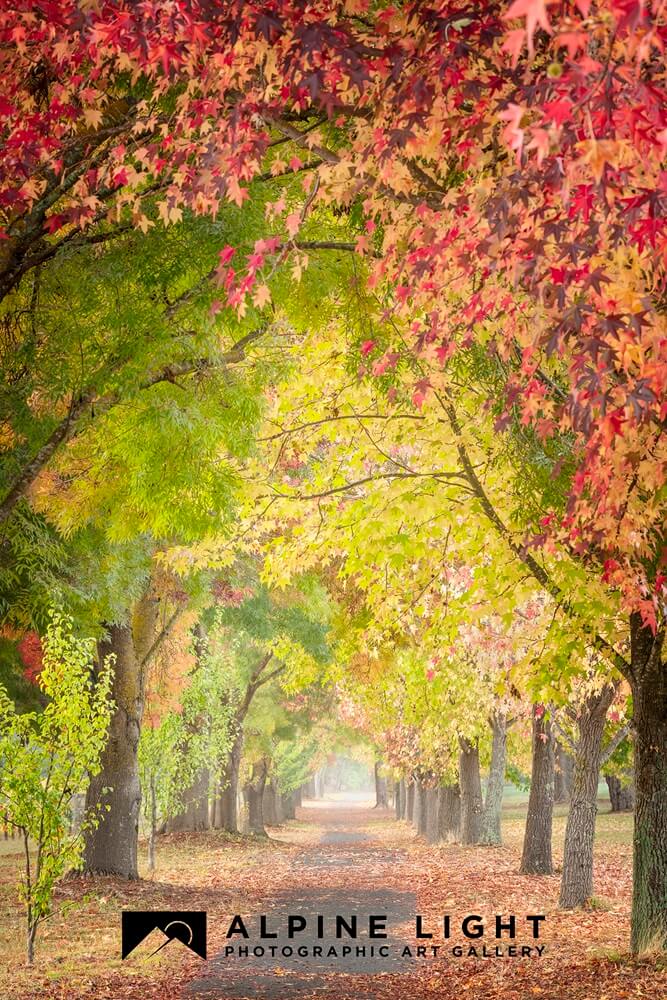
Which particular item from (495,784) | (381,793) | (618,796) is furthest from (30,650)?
(381,793)

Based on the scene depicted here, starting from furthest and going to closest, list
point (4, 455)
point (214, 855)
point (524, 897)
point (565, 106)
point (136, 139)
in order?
point (214, 855) < point (524, 897) < point (4, 455) < point (136, 139) < point (565, 106)

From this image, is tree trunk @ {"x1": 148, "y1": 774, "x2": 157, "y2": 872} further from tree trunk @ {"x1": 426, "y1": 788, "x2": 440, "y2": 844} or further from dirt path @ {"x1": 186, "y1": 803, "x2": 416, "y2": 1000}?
tree trunk @ {"x1": 426, "y1": 788, "x2": 440, "y2": 844}

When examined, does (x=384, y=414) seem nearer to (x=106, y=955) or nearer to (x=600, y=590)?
(x=600, y=590)

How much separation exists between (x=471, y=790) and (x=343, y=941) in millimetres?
14135

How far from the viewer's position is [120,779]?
1605cm

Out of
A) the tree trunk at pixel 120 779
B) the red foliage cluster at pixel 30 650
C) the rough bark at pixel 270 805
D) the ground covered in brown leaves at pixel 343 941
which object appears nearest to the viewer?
the ground covered in brown leaves at pixel 343 941

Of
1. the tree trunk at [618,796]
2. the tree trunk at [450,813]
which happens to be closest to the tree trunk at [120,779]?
the tree trunk at [450,813]

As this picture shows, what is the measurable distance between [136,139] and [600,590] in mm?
5147

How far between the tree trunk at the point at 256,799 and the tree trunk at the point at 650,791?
82.0 ft

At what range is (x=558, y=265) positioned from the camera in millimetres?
3947

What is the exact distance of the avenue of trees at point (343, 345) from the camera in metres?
3.67

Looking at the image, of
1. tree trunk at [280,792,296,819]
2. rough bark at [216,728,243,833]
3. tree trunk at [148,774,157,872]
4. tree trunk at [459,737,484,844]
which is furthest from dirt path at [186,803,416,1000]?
tree trunk at [280,792,296,819]

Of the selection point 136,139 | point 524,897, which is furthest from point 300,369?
point 524,897

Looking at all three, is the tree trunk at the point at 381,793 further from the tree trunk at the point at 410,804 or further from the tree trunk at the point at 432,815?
the tree trunk at the point at 432,815
